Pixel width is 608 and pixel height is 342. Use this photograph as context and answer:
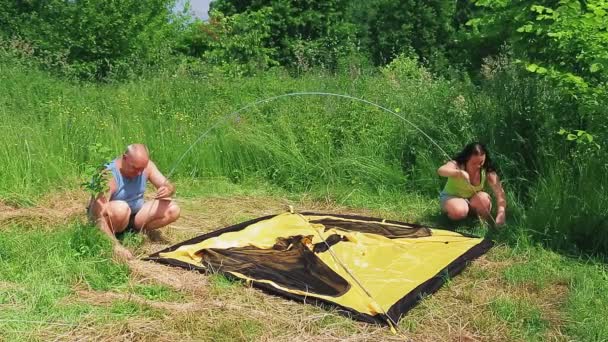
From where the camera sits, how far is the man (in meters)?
4.07

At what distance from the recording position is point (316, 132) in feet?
22.4

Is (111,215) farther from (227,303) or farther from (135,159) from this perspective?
(227,303)

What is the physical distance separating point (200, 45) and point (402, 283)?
1655 cm

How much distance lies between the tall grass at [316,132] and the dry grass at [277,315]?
1.04 metres

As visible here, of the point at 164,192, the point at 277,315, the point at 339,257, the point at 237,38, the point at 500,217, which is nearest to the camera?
the point at 277,315

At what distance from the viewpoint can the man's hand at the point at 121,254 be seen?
12.5 feet

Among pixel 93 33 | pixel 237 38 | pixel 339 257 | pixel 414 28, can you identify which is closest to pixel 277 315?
pixel 339 257

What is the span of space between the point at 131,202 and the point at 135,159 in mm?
432

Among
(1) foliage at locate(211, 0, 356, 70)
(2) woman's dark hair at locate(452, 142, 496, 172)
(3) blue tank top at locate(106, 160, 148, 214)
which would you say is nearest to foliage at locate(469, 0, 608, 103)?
(2) woman's dark hair at locate(452, 142, 496, 172)

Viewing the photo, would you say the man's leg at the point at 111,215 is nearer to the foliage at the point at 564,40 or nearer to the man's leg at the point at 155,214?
the man's leg at the point at 155,214

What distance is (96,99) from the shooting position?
312 inches

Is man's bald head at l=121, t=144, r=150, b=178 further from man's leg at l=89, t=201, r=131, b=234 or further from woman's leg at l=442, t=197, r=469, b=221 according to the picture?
woman's leg at l=442, t=197, r=469, b=221

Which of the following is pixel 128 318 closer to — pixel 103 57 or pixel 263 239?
pixel 263 239

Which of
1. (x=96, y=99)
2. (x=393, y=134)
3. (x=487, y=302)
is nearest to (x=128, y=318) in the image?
(x=487, y=302)
